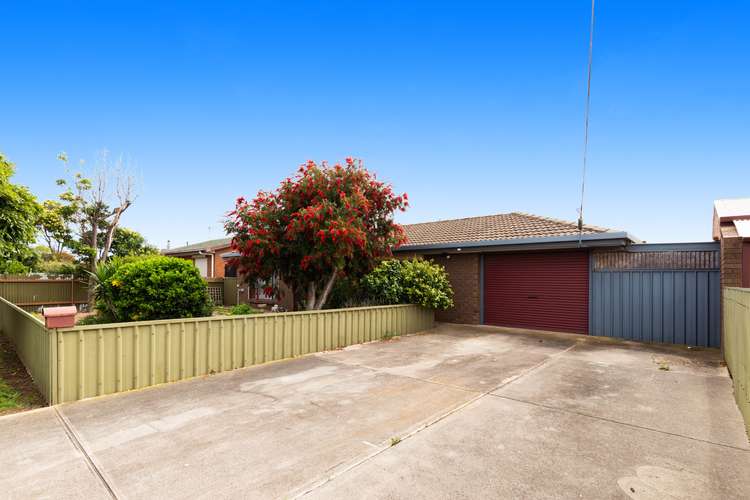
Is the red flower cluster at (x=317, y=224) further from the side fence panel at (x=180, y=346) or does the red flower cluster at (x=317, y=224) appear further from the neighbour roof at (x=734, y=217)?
the neighbour roof at (x=734, y=217)

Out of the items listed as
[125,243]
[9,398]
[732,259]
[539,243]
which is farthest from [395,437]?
[125,243]

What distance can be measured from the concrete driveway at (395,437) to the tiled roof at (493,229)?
5.87m

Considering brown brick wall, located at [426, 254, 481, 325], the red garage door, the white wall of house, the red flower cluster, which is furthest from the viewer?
the white wall of house

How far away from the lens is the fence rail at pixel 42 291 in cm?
1741

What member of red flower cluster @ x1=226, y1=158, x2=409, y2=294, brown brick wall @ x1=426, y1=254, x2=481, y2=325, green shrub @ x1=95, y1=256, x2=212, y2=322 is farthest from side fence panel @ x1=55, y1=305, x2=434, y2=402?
brown brick wall @ x1=426, y1=254, x2=481, y2=325

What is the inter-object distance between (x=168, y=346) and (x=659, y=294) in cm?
1199

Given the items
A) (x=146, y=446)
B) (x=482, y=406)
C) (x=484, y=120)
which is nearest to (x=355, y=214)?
(x=482, y=406)

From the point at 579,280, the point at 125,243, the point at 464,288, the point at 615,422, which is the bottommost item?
the point at 615,422

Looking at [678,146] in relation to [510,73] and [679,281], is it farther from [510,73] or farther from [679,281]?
[679,281]

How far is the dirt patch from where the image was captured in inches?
208

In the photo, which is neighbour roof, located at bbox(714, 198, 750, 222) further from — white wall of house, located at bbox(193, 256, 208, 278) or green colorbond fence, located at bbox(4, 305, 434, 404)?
white wall of house, located at bbox(193, 256, 208, 278)

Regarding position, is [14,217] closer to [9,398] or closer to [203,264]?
[9,398]

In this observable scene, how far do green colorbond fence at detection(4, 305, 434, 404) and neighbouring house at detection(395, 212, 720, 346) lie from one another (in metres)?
5.63

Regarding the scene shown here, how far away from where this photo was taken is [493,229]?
567 inches
